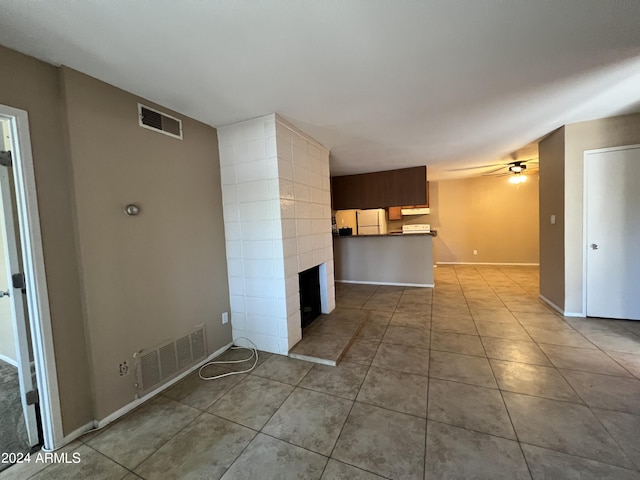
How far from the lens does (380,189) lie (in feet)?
16.4

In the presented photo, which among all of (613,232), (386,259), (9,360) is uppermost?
(613,232)

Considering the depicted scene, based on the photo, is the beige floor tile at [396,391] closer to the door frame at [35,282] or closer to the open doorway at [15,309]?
the door frame at [35,282]

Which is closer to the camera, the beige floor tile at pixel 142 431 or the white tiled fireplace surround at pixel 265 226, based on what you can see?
the beige floor tile at pixel 142 431

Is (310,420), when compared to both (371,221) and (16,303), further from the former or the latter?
(371,221)

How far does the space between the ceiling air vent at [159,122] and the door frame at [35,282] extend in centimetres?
66

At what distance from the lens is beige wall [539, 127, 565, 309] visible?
10.2ft

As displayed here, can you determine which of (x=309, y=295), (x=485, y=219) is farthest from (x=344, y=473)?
(x=485, y=219)

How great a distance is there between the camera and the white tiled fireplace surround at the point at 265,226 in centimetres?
242

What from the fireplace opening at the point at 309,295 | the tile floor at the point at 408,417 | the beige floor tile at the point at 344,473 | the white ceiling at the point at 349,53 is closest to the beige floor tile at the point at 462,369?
the tile floor at the point at 408,417

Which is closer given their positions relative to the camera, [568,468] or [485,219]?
[568,468]

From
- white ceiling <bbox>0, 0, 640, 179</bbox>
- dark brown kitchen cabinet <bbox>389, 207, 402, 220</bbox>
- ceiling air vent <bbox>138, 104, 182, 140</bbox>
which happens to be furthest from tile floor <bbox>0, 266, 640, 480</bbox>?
dark brown kitchen cabinet <bbox>389, 207, 402, 220</bbox>

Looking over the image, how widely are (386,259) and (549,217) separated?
2.56m

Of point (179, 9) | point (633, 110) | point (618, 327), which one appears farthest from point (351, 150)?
point (618, 327)

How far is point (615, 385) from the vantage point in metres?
1.84
